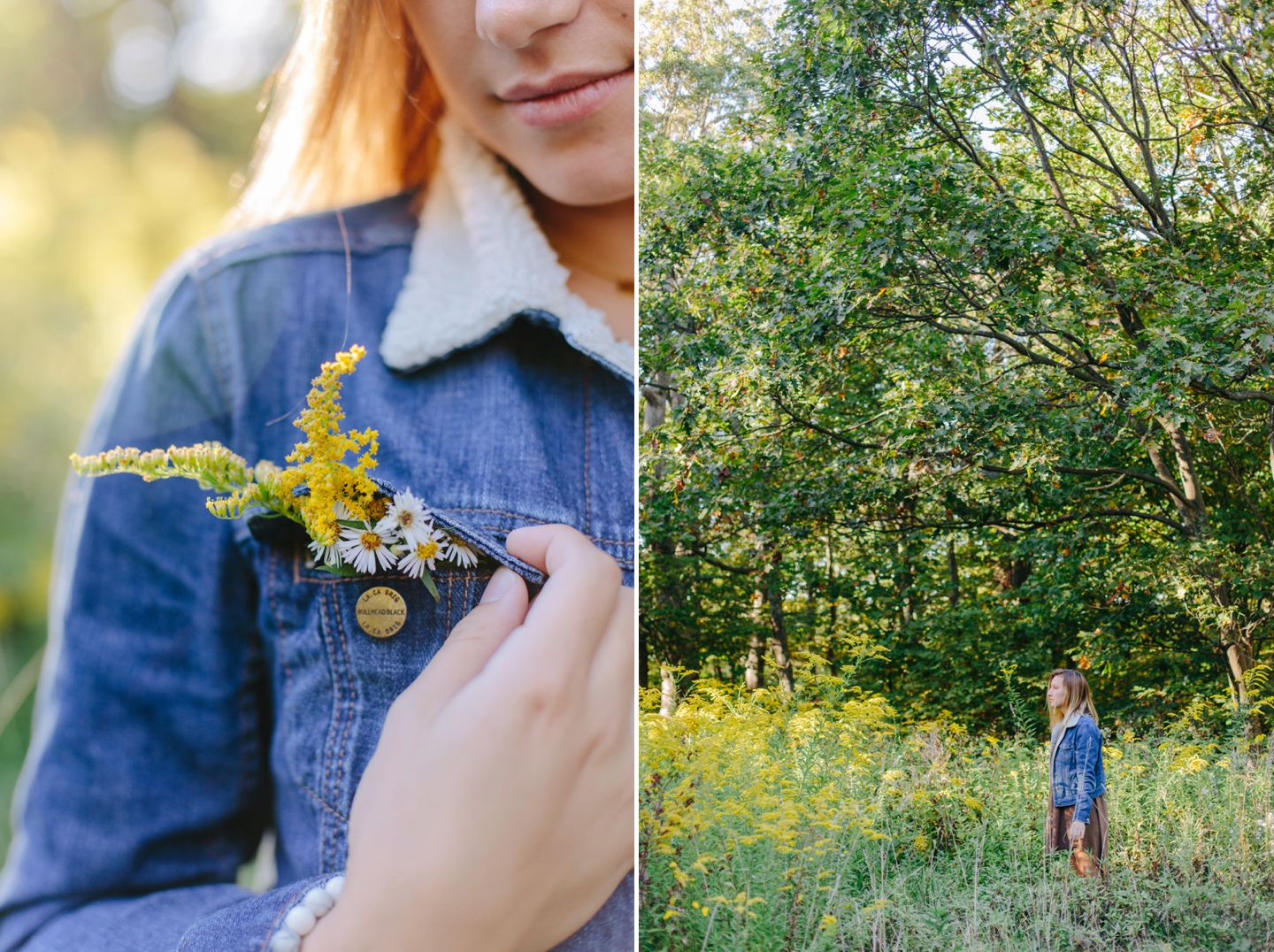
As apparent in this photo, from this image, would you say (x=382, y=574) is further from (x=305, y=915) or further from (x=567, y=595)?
(x=305, y=915)

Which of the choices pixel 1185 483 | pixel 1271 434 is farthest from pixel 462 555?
pixel 1271 434

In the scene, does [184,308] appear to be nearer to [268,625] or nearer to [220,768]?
[268,625]

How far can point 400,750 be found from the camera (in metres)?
1.06

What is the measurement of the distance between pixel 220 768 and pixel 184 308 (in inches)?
21.2

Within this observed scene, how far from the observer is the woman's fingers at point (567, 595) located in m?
1.11

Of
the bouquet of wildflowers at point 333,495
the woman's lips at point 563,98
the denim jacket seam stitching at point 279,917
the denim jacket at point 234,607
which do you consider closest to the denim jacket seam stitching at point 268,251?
the denim jacket at point 234,607

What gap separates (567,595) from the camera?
3.73 ft

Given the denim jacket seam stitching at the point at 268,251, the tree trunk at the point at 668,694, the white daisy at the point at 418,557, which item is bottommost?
the tree trunk at the point at 668,694

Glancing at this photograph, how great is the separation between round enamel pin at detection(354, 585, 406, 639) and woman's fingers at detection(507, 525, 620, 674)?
0.16 m

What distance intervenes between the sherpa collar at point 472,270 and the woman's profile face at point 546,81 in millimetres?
48

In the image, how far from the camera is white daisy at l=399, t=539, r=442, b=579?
110 centimetres

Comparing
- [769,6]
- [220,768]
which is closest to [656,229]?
[769,6]

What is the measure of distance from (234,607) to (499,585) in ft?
1.04

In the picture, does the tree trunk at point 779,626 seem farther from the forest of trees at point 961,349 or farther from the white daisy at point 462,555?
the white daisy at point 462,555
